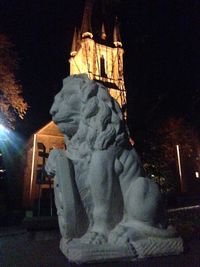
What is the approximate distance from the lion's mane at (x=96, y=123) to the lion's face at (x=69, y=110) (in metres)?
0.04

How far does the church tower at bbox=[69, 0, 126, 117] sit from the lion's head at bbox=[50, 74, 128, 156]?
97.5ft

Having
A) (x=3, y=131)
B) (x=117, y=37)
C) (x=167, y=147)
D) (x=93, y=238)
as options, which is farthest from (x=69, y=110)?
→ (x=117, y=37)

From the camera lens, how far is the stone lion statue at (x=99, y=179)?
307cm

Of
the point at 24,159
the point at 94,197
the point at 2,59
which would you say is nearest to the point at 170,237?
the point at 94,197

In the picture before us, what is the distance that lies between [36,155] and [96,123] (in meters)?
15.8

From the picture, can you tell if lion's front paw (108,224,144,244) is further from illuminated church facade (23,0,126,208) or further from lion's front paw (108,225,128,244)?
illuminated church facade (23,0,126,208)

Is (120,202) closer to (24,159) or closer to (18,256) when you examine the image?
(18,256)

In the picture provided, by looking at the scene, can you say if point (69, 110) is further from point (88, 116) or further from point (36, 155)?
point (36, 155)

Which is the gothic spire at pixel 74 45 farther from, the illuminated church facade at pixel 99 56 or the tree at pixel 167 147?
the tree at pixel 167 147

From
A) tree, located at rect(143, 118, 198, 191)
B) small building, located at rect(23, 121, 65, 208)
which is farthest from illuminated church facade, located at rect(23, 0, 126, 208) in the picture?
small building, located at rect(23, 121, 65, 208)

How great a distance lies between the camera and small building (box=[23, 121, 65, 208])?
728 inches

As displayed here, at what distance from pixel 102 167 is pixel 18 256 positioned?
130 centimetres

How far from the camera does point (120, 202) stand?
320 centimetres

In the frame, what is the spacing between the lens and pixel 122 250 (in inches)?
114
